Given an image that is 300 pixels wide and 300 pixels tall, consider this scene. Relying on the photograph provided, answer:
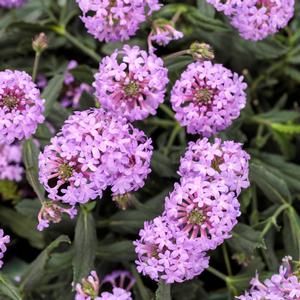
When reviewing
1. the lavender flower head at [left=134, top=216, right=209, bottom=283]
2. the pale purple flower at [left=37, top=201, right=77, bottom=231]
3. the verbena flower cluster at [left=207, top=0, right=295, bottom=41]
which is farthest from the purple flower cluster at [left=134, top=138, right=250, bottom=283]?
the verbena flower cluster at [left=207, top=0, right=295, bottom=41]

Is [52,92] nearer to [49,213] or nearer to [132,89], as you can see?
[132,89]

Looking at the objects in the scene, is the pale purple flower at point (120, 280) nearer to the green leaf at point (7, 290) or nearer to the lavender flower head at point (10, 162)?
the green leaf at point (7, 290)

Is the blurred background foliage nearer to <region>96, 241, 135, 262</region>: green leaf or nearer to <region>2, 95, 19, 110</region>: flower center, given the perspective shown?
<region>96, 241, 135, 262</region>: green leaf

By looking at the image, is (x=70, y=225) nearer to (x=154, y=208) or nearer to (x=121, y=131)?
(x=154, y=208)

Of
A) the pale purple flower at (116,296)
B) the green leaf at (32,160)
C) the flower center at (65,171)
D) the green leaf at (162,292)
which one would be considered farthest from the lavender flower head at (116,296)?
the green leaf at (32,160)

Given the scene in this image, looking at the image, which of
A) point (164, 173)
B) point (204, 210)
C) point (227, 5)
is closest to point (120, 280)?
point (164, 173)
